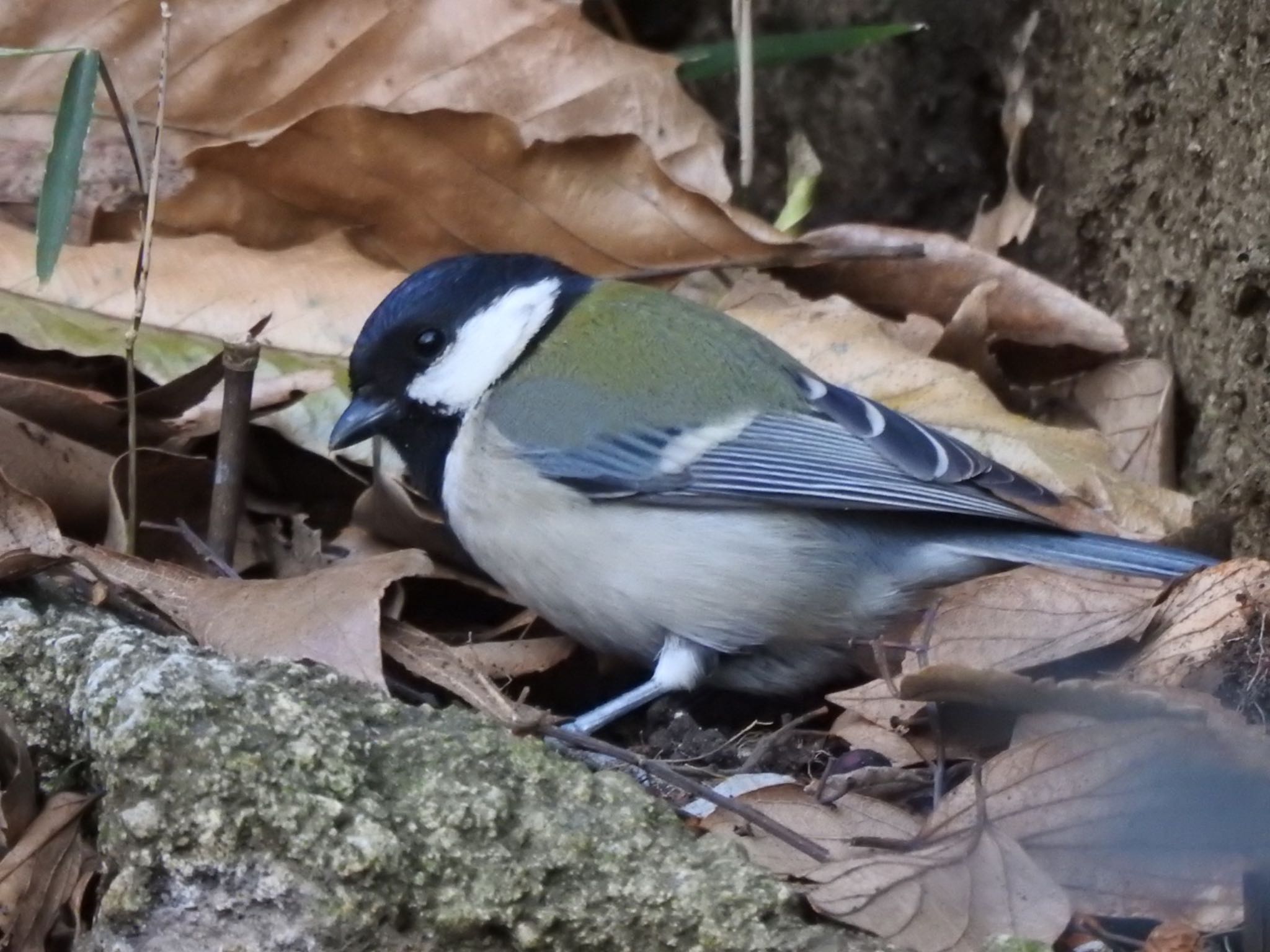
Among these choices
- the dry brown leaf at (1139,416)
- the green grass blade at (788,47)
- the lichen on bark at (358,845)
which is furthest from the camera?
the green grass blade at (788,47)

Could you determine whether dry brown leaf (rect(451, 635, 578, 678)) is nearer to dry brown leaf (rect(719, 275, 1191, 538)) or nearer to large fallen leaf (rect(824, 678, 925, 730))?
large fallen leaf (rect(824, 678, 925, 730))

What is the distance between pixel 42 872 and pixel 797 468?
121 centimetres

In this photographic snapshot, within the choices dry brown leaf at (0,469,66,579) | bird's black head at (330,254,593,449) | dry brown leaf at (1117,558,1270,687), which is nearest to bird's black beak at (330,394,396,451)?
bird's black head at (330,254,593,449)

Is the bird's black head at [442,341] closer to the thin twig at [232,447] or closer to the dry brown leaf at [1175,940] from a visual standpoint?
the thin twig at [232,447]

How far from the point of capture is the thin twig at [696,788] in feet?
5.96

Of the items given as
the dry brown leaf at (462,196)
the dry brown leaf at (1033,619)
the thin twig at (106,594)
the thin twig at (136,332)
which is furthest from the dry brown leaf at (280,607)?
the dry brown leaf at (462,196)

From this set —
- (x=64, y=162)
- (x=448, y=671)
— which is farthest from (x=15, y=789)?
(x=64, y=162)

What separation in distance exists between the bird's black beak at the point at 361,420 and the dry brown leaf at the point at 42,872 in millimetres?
843

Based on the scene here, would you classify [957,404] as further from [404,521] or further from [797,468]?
[404,521]

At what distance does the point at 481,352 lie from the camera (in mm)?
2695

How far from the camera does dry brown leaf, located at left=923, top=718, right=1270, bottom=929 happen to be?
1320 mm

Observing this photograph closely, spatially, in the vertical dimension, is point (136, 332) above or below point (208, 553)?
above

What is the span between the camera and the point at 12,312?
8.87ft

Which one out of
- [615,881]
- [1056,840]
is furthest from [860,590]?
[615,881]
